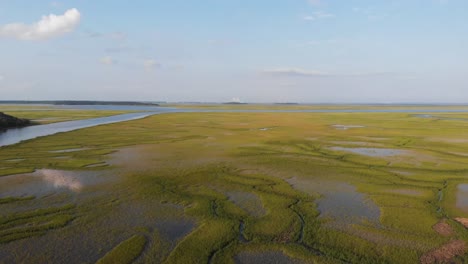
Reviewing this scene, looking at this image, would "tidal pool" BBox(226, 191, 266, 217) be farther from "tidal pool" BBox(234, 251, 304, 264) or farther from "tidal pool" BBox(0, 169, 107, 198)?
"tidal pool" BBox(0, 169, 107, 198)

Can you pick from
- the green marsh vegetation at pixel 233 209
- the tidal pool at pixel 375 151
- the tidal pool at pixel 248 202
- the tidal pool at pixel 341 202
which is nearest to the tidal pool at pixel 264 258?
the green marsh vegetation at pixel 233 209

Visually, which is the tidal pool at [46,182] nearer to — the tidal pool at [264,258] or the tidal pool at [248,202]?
the tidal pool at [248,202]

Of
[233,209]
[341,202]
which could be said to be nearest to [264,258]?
[233,209]

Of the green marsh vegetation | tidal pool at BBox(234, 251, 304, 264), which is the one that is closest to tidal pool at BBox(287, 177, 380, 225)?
the green marsh vegetation

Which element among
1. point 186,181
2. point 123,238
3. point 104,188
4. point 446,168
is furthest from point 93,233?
point 446,168

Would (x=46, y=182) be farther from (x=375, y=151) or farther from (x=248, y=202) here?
(x=375, y=151)

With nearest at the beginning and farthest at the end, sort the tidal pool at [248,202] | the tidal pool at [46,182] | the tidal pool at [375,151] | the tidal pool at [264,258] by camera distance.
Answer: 1. the tidal pool at [264,258]
2. the tidal pool at [248,202]
3. the tidal pool at [46,182]
4. the tidal pool at [375,151]
